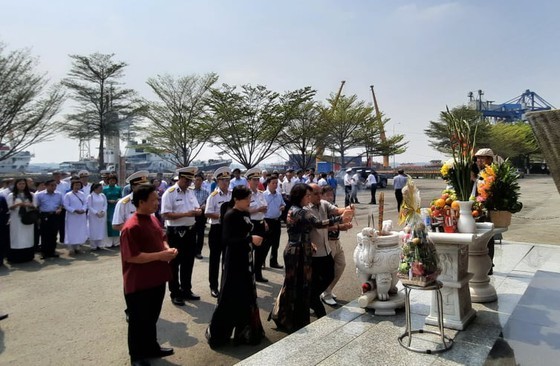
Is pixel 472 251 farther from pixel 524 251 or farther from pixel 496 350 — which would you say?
pixel 524 251

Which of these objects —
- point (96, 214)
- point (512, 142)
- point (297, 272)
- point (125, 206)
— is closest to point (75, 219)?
point (96, 214)

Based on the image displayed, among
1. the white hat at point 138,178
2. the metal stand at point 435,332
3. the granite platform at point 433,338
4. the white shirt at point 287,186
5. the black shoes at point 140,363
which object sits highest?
the white hat at point 138,178

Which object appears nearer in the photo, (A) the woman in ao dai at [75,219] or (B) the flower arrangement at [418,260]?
(B) the flower arrangement at [418,260]

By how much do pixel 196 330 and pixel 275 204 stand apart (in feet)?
11.2

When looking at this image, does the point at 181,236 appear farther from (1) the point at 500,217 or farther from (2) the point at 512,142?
(2) the point at 512,142

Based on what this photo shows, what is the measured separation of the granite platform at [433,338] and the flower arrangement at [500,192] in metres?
1.22

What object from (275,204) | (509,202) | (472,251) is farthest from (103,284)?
(509,202)

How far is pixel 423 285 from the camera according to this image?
3.25 m

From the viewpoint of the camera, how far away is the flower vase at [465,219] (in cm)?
394

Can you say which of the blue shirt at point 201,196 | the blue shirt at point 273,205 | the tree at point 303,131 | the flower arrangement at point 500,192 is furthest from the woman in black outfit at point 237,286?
the tree at point 303,131

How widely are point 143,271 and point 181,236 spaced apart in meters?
2.04

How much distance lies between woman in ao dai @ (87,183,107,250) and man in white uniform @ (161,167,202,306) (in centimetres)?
455

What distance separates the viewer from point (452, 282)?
12.6ft

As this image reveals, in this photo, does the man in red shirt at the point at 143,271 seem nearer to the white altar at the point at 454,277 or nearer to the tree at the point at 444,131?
the white altar at the point at 454,277
